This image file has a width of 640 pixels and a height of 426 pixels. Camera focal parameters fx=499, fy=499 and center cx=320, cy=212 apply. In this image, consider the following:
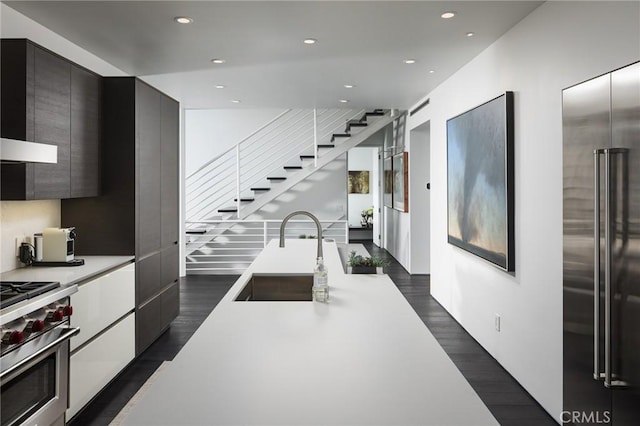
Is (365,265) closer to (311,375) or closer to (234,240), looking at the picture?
(311,375)

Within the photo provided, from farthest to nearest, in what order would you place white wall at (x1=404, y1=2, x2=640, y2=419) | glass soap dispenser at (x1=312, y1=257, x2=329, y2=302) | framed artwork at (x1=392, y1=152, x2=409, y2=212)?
framed artwork at (x1=392, y1=152, x2=409, y2=212) < white wall at (x1=404, y1=2, x2=640, y2=419) < glass soap dispenser at (x1=312, y1=257, x2=329, y2=302)

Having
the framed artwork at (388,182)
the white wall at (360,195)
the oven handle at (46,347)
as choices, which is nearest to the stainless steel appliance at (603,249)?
the oven handle at (46,347)

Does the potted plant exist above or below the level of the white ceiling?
below

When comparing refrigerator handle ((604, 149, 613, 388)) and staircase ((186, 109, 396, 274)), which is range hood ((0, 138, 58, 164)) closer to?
refrigerator handle ((604, 149, 613, 388))

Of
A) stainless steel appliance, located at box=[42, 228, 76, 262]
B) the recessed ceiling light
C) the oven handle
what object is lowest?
the oven handle

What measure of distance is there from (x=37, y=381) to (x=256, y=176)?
23.1ft

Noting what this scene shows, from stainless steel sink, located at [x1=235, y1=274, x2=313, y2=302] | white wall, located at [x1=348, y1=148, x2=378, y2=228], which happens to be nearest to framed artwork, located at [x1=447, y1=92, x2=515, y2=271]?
stainless steel sink, located at [x1=235, y1=274, x2=313, y2=302]

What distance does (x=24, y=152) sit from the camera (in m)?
2.39

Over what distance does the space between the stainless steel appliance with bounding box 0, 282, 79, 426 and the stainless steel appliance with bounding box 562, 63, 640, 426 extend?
2.63m

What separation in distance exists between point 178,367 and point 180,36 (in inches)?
121

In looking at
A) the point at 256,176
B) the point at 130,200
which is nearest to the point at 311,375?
the point at 130,200

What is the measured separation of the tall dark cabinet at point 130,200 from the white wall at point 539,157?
287 centimetres

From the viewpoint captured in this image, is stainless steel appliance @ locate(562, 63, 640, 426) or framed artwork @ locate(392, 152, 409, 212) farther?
framed artwork @ locate(392, 152, 409, 212)

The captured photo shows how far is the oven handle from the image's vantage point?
2189 mm
